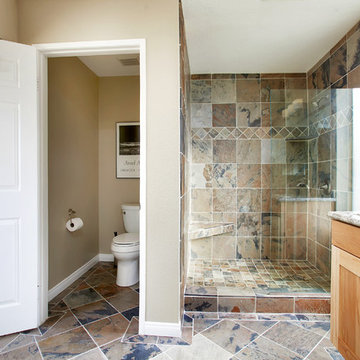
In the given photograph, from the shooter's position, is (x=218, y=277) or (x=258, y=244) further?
(x=258, y=244)

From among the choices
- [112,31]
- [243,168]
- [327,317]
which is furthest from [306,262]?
[112,31]

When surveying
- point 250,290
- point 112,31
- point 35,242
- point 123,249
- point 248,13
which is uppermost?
point 248,13

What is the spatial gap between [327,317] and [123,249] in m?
1.81

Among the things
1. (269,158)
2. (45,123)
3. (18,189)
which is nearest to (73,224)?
(18,189)

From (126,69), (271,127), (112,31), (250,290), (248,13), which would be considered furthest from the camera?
(126,69)

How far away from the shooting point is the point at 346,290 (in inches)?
42.5

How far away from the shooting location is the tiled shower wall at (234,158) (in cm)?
272

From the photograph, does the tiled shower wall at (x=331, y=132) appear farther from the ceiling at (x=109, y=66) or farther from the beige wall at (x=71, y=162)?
the beige wall at (x=71, y=162)

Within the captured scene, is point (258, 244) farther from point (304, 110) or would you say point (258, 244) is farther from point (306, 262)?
point (304, 110)

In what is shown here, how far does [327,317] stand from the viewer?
5.88 feet

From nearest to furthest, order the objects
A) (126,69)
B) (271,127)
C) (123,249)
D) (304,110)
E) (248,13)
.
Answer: (248,13)
(123,249)
(304,110)
(271,127)
(126,69)

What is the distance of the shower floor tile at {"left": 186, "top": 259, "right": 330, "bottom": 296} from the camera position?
193 cm

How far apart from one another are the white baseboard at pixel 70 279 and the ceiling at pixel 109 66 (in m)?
2.30

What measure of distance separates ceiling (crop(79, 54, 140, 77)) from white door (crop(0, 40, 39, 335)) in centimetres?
95
